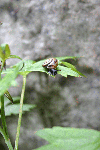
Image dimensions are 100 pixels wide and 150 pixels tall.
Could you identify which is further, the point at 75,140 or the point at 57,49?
the point at 57,49

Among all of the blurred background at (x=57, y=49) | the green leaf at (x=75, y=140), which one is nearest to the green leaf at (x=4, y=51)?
the green leaf at (x=75, y=140)

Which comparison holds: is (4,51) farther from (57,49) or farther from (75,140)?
(57,49)

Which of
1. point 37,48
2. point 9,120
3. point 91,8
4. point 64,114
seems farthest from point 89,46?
point 9,120

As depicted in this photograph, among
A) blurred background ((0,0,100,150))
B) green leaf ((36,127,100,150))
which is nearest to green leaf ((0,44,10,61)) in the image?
green leaf ((36,127,100,150))

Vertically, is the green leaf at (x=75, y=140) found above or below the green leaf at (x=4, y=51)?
below

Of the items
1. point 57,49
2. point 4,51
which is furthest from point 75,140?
point 57,49

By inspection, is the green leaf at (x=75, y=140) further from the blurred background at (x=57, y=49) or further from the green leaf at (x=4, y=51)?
the blurred background at (x=57, y=49)

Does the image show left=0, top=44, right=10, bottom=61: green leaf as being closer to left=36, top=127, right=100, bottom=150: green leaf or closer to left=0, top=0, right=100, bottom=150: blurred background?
left=36, top=127, right=100, bottom=150: green leaf

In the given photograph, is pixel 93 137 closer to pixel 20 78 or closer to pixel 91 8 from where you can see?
pixel 20 78

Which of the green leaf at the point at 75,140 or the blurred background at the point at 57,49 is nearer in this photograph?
the green leaf at the point at 75,140
